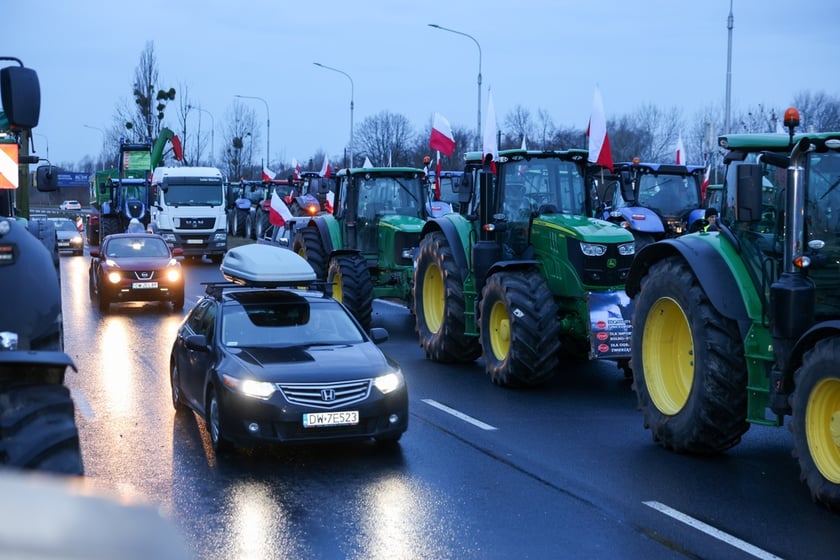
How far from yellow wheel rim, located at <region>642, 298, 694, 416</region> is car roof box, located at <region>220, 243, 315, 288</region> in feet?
13.2

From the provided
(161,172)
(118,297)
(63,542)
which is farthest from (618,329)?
(161,172)

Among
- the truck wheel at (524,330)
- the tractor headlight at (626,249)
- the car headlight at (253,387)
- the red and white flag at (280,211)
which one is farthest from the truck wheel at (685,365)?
the red and white flag at (280,211)

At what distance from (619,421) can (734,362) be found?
247cm

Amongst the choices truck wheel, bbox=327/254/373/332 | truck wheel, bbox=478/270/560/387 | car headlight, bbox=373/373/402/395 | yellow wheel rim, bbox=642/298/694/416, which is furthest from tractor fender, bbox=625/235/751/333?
truck wheel, bbox=327/254/373/332

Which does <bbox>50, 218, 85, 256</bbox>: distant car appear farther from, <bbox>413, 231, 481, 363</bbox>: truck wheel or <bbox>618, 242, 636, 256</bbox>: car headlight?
<bbox>618, 242, 636, 256</bbox>: car headlight

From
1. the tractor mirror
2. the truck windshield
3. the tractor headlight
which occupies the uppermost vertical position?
the tractor mirror

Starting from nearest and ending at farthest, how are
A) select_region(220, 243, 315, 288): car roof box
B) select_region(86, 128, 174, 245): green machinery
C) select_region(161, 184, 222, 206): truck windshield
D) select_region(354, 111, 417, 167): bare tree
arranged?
select_region(220, 243, 315, 288): car roof box → select_region(161, 184, 222, 206): truck windshield → select_region(86, 128, 174, 245): green machinery → select_region(354, 111, 417, 167): bare tree

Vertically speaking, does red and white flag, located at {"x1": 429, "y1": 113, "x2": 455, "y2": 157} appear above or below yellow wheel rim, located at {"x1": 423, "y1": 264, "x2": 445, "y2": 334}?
above

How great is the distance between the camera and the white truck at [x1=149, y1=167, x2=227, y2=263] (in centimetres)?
3600

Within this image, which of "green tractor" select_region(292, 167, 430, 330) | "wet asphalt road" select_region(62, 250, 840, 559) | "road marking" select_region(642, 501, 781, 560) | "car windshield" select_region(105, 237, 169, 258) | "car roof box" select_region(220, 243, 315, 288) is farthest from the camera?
"car windshield" select_region(105, 237, 169, 258)

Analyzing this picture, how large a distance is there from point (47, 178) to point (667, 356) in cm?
589

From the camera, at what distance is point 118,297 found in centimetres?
2172

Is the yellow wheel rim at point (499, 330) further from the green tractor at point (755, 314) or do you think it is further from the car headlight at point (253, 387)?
the car headlight at point (253, 387)

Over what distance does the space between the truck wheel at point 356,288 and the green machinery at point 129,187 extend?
23.6 metres
